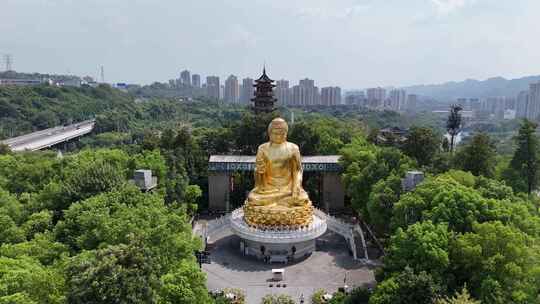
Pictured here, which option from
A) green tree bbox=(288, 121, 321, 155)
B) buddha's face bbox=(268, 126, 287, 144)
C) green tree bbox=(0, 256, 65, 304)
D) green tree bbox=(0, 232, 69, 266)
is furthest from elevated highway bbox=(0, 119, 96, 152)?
green tree bbox=(0, 256, 65, 304)

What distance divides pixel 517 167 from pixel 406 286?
19627 mm

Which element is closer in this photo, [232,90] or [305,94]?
[305,94]

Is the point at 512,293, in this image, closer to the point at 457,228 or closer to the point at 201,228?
the point at 457,228

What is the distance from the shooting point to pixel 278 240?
2264 cm

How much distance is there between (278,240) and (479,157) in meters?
15.2

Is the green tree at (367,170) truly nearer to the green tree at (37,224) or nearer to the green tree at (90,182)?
the green tree at (90,182)

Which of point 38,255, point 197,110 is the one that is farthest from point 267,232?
point 197,110

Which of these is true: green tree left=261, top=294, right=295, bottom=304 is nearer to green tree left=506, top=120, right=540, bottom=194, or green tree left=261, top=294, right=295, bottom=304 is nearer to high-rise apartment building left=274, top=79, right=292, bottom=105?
green tree left=506, top=120, right=540, bottom=194

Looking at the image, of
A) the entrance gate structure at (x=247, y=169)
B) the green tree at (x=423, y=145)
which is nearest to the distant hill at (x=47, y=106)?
the entrance gate structure at (x=247, y=169)

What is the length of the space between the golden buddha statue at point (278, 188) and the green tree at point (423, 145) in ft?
39.5

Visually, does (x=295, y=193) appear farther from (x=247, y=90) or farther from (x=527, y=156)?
(x=247, y=90)

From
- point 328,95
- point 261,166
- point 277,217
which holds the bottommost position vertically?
point 277,217

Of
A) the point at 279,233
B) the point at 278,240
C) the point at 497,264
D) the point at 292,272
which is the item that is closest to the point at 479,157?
the point at 279,233

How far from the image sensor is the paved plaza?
20297 millimetres
